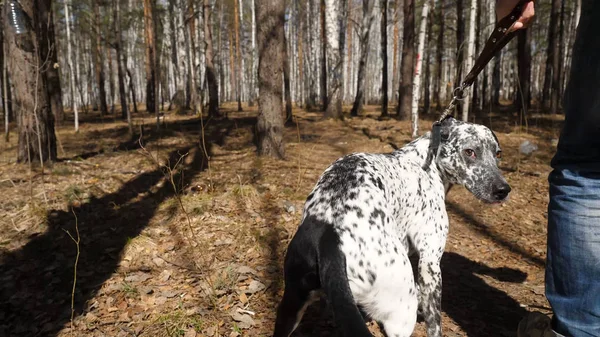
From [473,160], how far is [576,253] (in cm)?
136

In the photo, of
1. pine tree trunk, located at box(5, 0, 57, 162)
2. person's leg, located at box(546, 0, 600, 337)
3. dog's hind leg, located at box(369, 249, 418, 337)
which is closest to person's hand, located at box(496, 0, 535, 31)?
person's leg, located at box(546, 0, 600, 337)

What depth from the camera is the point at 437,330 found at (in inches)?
99.4

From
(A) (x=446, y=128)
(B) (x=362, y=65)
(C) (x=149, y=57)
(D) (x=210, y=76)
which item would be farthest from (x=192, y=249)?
(C) (x=149, y=57)

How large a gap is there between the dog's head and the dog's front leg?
664 mm

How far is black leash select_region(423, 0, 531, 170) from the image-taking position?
7.23 ft

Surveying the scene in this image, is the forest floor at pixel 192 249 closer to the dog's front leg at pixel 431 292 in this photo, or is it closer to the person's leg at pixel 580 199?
the dog's front leg at pixel 431 292

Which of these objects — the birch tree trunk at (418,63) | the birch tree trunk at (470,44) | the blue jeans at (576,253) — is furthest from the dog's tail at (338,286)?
the birch tree trunk at (418,63)

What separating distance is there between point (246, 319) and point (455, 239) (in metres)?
3.09

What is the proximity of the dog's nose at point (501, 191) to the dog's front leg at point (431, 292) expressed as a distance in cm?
66

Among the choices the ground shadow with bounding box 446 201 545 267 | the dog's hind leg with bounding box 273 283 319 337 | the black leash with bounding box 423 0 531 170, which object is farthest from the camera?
the ground shadow with bounding box 446 201 545 267

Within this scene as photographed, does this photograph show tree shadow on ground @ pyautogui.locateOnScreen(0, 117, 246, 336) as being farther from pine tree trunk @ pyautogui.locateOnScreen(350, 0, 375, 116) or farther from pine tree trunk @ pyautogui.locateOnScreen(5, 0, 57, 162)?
pine tree trunk @ pyautogui.locateOnScreen(350, 0, 375, 116)

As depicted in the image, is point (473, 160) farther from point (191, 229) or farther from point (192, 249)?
point (192, 249)

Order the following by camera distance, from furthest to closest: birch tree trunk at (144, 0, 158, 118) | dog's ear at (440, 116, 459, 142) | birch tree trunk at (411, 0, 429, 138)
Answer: birch tree trunk at (144, 0, 158, 118) < birch tree trunk at (411, 0, 429, 138) < dog's ear at (440, 116, 459, 142)

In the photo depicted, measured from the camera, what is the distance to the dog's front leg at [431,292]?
8.29 ft
